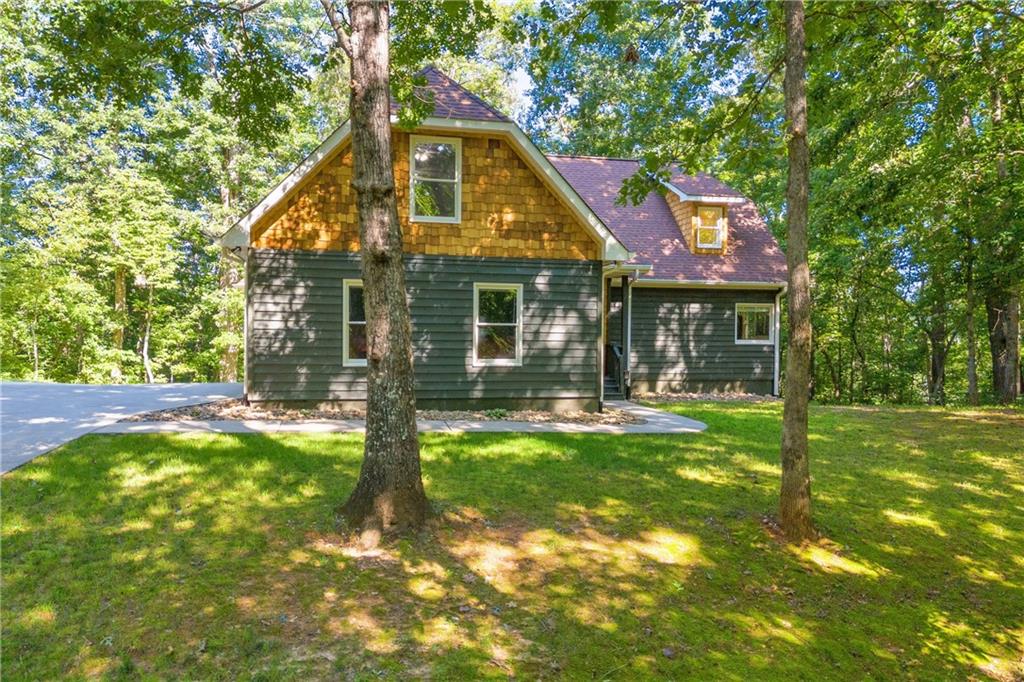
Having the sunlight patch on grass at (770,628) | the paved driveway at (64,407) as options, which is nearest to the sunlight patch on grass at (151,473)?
the paved driveway at (64,407)

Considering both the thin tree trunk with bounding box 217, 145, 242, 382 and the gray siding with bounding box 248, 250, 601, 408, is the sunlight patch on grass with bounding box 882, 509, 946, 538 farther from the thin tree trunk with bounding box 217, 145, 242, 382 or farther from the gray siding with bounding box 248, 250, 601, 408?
the thin tree trunk with bounding box 217, 145, 242, 382

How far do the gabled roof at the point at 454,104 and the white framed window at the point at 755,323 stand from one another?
957 centimetres

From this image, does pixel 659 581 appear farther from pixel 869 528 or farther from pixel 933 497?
pixel 933 497

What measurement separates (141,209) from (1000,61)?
2312 centimetres

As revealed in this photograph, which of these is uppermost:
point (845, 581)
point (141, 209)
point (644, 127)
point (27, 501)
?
point (644, 127)

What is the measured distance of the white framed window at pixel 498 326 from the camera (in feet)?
38.2

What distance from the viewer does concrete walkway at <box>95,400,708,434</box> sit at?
8.46m

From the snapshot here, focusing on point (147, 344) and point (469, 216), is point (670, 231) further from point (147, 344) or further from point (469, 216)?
point (147, 344)

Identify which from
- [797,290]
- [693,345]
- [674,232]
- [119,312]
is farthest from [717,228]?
[119,312]

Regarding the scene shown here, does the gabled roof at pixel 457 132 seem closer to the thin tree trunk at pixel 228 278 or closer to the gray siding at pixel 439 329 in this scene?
the gray siding at pixel 439 329

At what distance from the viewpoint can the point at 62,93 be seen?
6797mm

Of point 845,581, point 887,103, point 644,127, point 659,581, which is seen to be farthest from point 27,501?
point 644,127

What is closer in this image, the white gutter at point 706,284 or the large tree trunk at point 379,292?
the large tree trunk at point 379,292

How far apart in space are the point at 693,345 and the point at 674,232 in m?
3.51
